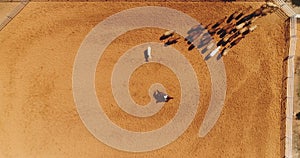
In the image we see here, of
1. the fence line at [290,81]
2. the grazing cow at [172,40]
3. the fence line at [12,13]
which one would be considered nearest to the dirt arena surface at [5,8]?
the fence line at [12,13]

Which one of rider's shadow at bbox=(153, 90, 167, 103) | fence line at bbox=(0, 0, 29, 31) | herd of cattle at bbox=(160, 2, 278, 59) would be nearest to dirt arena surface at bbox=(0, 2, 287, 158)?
fence line at bbox=(0, 0, 29, 31)

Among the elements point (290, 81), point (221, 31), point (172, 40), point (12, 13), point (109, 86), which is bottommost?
point (109, 86)

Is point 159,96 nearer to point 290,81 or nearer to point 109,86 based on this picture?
point 109,86

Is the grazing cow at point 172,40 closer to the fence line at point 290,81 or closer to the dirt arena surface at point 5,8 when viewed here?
the fence line at point 290,81

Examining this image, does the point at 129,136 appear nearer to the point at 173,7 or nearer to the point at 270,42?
the point at 173,7

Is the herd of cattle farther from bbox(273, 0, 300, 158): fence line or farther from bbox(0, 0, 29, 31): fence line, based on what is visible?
bbox(0, 0, 29, 31): fence line

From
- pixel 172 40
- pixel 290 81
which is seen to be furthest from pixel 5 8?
pixel 290 81
